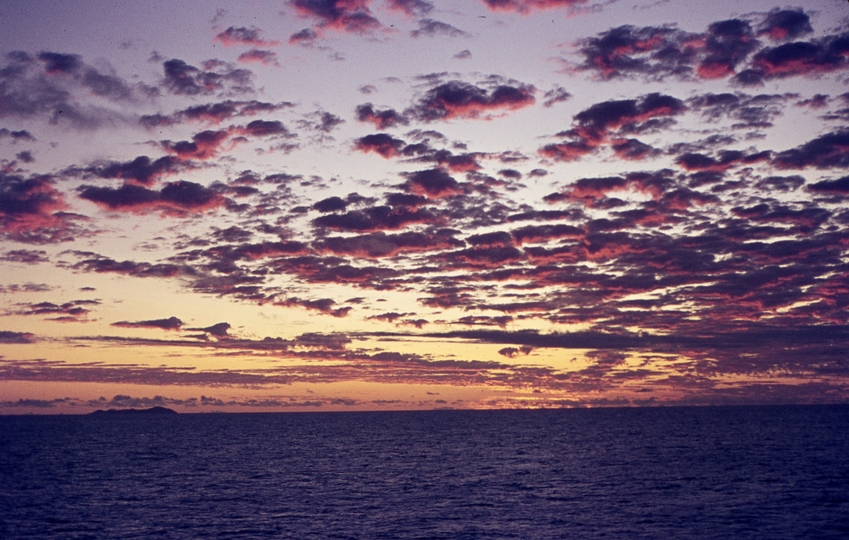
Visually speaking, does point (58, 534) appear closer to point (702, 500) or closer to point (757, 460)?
point (702, 500)

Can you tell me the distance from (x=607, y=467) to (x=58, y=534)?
2581 inches

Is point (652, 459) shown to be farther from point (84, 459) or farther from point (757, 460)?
point (84, 459)

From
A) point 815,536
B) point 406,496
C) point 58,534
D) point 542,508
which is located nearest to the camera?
point 815,536

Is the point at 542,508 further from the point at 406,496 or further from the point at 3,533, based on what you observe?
the point at 3,533

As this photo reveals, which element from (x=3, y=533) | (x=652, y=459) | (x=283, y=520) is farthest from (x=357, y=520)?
(x=652, y=459)

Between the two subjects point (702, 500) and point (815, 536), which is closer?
point (815, 536)

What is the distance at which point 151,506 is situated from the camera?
62125mm

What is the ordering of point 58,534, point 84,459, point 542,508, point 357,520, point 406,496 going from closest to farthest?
point 58,534, point 357,520, point 542,508, point 406,496, point 84,459

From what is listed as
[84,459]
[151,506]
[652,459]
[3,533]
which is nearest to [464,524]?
[151,506]

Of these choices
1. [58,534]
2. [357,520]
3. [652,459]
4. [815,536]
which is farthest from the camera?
[652,459]

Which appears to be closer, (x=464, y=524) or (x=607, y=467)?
(x=464, y=524)

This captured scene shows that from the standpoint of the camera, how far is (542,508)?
58656mm

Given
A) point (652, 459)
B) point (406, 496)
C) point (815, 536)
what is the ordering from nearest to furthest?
point (815, 536)
point (406, 496)
point (652, 459)

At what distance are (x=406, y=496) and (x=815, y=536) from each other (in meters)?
35.2
